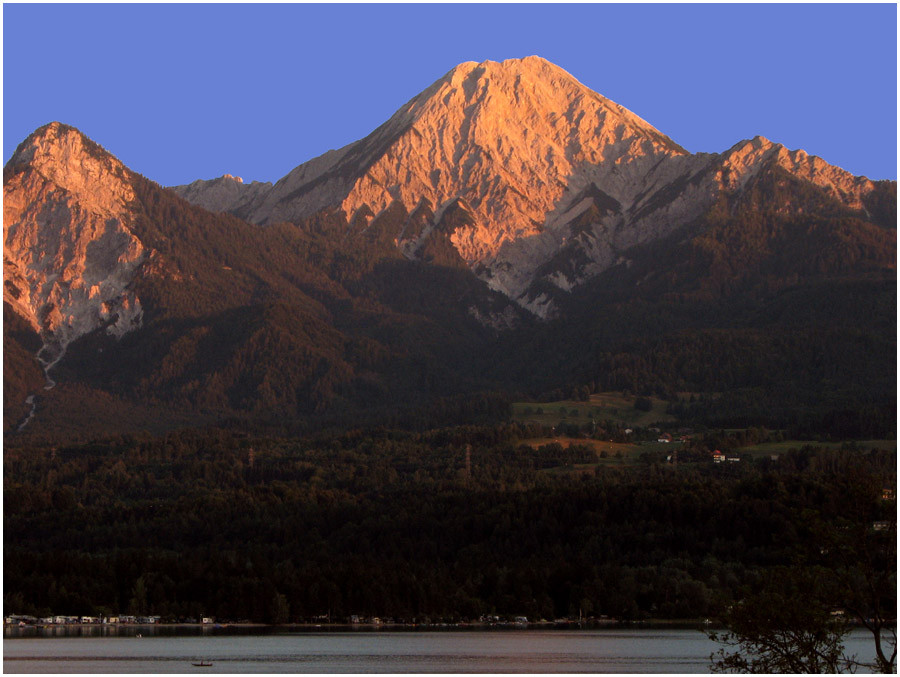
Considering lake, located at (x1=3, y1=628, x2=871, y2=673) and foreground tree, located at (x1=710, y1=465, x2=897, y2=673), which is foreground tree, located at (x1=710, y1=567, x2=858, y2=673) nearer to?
foreground tree, located at (x1=710, y1=465, x2=897, y2=673)

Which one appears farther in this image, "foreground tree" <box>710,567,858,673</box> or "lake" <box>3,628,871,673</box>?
"lake" <box>3,628,871,673</box>

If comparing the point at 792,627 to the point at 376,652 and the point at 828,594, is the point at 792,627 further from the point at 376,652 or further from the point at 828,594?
the point at 376,652

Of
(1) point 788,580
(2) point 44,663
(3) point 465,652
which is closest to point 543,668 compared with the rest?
(3) point 465,652

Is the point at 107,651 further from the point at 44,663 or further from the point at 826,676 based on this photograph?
the point at 826,676

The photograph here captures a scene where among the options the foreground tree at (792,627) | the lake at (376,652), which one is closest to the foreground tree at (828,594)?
the foreground tree at (792,627)

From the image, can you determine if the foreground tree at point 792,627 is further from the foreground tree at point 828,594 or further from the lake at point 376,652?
the lake at point 376,652

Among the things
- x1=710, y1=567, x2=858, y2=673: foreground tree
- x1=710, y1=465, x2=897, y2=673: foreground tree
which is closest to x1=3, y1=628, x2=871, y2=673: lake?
x1=710, y1=567, x2=858, y2=673: foreground tree

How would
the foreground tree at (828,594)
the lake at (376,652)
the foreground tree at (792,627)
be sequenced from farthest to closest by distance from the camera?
the lake at (376,652), the foreground tree at (792,627), the foreground tree at (828,594)

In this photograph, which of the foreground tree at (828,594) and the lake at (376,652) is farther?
the lake at (376,652)

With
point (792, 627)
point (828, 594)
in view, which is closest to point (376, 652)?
point (792, 627)
